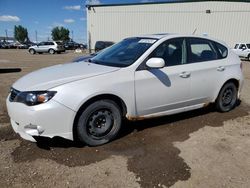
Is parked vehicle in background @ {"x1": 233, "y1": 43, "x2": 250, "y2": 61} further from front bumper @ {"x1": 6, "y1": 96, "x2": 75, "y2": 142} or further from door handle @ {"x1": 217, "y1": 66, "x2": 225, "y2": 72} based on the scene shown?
front bumper @ {"x1": 6, "y1": 96, "x2": 75, "y2": 142}

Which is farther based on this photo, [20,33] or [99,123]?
[20,33]

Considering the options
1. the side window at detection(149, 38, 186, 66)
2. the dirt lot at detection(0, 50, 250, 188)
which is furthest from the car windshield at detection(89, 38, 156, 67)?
the dirt lot at detection(0, 50, 250, 188)

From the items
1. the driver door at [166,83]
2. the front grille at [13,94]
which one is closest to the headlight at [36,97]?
the front grille at [13,94]

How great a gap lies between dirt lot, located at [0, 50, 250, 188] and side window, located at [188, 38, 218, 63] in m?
1.24

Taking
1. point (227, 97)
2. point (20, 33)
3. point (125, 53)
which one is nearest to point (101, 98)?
point (125, 53)

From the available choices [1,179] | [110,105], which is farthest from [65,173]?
[110,105]

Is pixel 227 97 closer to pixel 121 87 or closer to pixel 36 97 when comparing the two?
pixel 121 87

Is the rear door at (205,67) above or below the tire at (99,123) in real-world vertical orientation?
above

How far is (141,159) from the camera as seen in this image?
404 cm

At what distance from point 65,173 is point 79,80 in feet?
4.18

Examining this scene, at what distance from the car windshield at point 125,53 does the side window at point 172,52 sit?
0.18 metres

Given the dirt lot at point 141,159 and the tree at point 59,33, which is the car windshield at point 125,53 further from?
the tree at point 59,33

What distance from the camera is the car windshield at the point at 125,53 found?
4840 millimetres

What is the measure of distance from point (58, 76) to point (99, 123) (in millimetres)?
922
